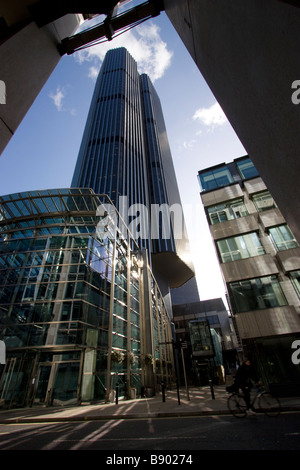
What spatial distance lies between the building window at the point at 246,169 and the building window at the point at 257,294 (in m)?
8.58

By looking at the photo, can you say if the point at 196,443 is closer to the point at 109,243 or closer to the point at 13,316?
the point at 13,316

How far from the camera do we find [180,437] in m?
4.56

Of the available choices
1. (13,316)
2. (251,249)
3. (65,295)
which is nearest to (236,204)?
(251,249)

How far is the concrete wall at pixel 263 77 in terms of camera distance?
6.06ft

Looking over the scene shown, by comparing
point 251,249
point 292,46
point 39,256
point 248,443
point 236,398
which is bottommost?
point 248,443

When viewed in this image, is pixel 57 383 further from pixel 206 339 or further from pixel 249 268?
pixel 206 339

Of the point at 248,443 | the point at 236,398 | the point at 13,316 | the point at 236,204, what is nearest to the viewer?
the point at 248,443

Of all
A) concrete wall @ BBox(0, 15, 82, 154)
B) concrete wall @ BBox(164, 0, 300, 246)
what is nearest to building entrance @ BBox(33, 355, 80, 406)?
concrete wall @ BBox(0, 15, 82, 154)

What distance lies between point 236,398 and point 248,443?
3.37 meters

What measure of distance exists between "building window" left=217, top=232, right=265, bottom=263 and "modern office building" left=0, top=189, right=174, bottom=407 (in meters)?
8.92

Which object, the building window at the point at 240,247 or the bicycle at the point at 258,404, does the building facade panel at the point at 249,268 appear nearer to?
the building window at the point at 240,247

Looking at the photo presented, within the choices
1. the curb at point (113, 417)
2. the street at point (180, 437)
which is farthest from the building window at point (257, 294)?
the street at point (180, 437)

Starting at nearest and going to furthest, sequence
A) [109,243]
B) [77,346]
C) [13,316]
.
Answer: [77,346]
[13,316]
[109,243]

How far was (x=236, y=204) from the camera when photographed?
16797 millimetres
